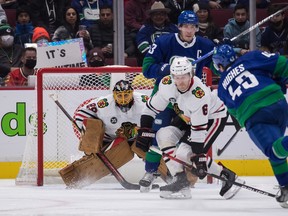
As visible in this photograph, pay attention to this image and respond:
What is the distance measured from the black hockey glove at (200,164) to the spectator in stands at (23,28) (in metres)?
3.40

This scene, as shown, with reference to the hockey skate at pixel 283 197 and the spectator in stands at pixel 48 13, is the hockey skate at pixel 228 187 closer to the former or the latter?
the hockey skate at pixel 283 197

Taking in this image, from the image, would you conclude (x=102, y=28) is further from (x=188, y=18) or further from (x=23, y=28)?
(x=188, y=18)

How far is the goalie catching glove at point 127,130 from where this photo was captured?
25.9ft

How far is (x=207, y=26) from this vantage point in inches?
381

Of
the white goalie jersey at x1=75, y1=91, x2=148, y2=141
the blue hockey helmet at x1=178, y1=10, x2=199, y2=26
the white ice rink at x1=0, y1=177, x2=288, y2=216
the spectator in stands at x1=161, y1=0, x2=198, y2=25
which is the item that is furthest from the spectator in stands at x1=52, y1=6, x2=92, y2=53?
the blue hockey helmet at x1=178, y1=10, x2=199, y2=26

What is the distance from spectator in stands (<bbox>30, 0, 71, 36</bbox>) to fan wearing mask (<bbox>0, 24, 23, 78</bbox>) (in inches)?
16.2

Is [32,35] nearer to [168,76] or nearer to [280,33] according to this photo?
[280,33]

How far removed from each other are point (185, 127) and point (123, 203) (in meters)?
0.97

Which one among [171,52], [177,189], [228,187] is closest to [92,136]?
[171,52]

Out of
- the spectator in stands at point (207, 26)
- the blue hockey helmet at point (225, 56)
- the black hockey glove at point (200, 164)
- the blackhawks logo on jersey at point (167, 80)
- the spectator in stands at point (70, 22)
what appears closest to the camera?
the blue hockey helmet at point (225, 56)

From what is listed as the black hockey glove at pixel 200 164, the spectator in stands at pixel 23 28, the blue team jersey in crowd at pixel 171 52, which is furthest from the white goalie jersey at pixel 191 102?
the spectator in stands at pixel 23 28

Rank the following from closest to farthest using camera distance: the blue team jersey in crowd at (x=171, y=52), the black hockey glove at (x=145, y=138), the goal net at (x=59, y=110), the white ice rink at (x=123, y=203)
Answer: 1. the white ice rink at (x=123, y=203)
2. the black hockey glove at (x=145, y=138)
3. the blue team jersey in crowd at (x=171, y=52)
4. the goal net at (x=59, y=110)

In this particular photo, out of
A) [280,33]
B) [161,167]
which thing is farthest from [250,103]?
[280,33]

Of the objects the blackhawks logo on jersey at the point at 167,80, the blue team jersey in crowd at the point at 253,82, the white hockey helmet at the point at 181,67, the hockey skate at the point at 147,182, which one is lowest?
the hockey skate at the point at 147,182
